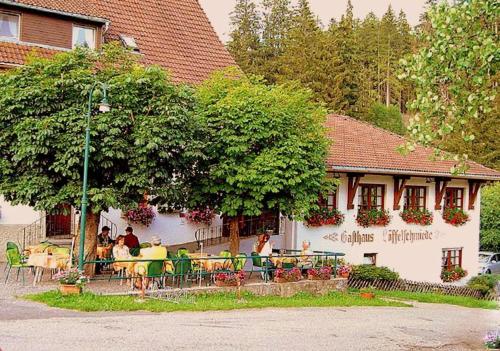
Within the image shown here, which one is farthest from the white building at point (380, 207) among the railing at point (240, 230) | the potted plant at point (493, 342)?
the potted plant at point (493, 342)

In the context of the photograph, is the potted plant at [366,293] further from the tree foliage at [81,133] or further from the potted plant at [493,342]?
the potted plant at [493,342]

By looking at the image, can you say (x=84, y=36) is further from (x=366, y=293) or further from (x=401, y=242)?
(x=401, y=242)

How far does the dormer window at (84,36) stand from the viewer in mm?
26016

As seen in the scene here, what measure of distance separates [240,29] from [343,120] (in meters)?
42.9

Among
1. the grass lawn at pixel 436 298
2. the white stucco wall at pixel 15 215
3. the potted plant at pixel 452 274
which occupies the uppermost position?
the white stucco wall at pixel 15 215

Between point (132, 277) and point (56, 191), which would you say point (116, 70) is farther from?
point (132, 277)

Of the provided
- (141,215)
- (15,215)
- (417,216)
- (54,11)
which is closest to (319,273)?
(141,215)

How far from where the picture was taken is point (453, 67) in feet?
42.0

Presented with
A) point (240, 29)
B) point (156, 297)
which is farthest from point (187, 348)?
point (240, 29)

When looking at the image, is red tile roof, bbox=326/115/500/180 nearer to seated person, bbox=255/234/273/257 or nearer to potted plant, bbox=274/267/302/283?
seated person, bbox=255/234/273/257

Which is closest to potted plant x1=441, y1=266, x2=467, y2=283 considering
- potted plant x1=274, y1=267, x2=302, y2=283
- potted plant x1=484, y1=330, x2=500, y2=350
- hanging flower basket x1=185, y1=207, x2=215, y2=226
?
hanging flower basket x1=185, y1=207, x2=215, y2=226

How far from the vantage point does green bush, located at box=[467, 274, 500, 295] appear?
101ft

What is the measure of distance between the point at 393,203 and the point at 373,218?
4.96ft

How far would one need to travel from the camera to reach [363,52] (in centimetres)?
9150
